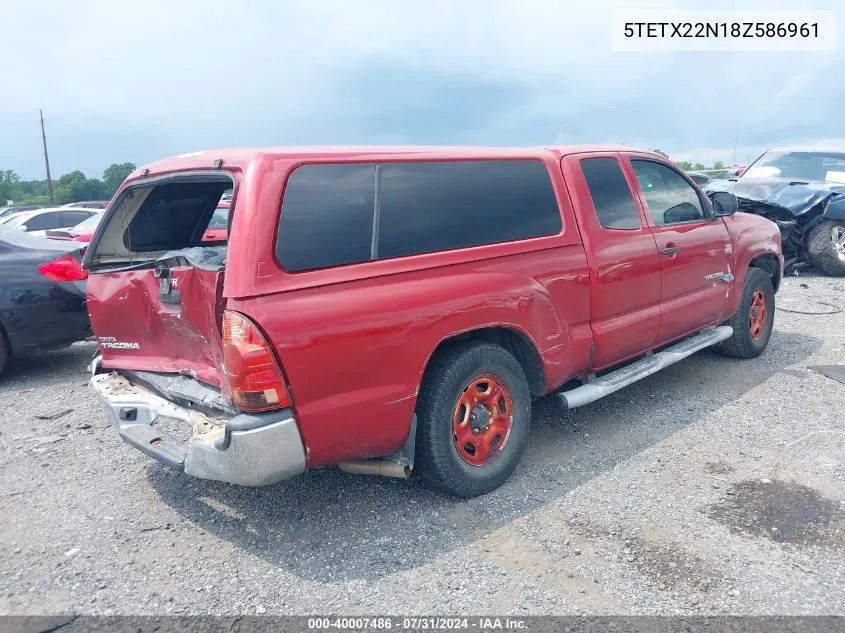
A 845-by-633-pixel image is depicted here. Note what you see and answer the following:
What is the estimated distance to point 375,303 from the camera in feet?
10.2

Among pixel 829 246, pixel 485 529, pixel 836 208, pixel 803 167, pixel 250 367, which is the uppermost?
pixel 803 167

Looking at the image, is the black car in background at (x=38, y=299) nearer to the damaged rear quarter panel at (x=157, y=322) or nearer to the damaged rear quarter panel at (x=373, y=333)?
the damaged rear quarter panel at (x=157, y=322)

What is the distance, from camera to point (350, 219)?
319 cm

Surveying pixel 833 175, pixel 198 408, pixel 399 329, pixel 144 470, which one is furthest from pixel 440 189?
pixel 833 175

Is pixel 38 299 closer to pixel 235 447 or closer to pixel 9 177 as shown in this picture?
pixel 235 447

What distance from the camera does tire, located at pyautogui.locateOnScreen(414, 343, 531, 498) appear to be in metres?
3.42

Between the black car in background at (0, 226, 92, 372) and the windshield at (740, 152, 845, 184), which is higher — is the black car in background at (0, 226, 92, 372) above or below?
below

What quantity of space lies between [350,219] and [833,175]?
1003cm

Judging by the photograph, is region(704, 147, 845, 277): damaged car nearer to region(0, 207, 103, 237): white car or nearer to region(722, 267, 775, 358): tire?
region(722, 267, 775, 358): tire

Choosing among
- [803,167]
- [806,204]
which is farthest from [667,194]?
[803,167]

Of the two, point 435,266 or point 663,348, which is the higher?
point 435,266

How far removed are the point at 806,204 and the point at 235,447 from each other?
9.71m

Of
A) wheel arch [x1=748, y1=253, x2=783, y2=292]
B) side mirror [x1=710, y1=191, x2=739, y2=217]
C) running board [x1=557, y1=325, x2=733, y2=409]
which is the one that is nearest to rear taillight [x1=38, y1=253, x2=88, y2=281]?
running board [x1=557, y1=325, x2=733, y2=409]

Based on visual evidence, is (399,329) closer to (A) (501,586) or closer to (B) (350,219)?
(B) (350,219)
